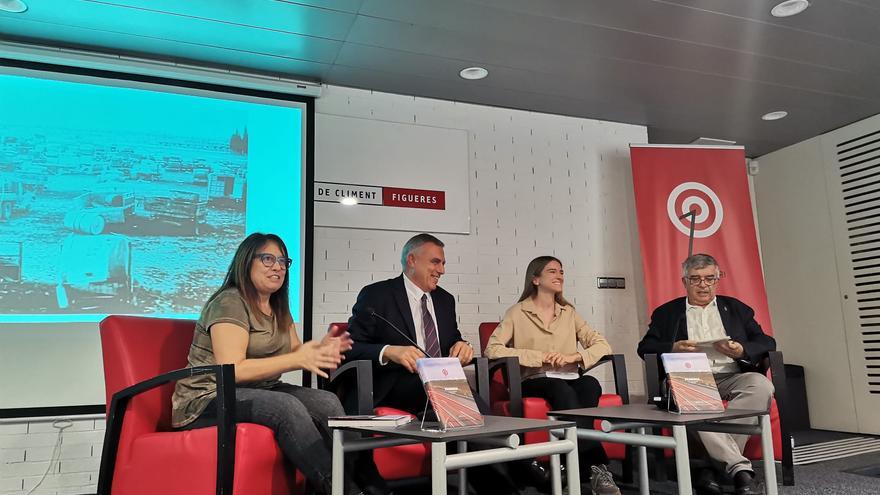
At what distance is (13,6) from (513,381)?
3.19 m

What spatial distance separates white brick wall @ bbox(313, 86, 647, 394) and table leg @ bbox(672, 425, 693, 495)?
2533 millimetres

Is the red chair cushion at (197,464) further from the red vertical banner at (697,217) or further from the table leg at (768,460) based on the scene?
the red vertical banner at (697,217)

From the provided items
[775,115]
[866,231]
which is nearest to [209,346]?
[775,115]

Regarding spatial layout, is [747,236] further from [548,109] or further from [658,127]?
[548,109]

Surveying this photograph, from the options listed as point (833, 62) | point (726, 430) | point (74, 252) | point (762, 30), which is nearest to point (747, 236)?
point (833, 62)

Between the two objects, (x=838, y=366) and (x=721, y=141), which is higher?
(x=721, y=141)

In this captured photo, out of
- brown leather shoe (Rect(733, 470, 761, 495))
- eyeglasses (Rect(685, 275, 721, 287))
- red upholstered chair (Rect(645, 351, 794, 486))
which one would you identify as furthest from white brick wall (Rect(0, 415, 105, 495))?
eyeglasses (Rect(685, 275, 721, 287))

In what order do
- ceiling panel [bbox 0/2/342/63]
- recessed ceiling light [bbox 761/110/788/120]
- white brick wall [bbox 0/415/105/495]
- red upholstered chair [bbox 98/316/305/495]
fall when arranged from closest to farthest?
red upholstered chair [bbox 98/316/305/495]
white brick wall [bbox 0/415/105/495]
ceiling panel [bbox 0/2/342/63]
recessed ceiling light [bbox 761/110/788/120]

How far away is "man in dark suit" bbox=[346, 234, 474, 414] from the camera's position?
115 inches

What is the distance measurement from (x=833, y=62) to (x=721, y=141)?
61.5 inches

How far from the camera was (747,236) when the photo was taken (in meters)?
Answer: 5.18

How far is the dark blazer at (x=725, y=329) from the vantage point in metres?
3.39

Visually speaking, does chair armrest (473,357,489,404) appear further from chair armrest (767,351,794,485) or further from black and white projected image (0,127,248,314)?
black and white projected image (0,127,248,314)

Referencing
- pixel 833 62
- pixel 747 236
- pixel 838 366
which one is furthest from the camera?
pixel 838 366
